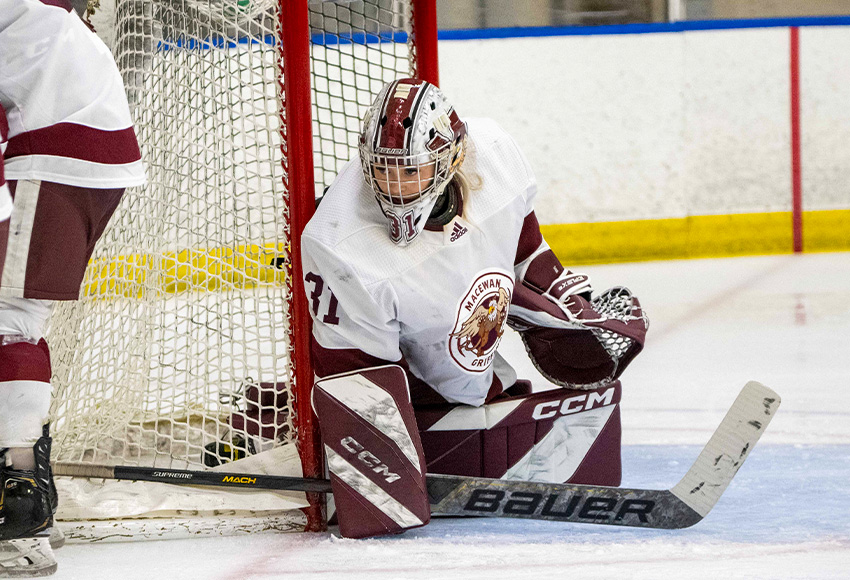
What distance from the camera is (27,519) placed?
1.63m

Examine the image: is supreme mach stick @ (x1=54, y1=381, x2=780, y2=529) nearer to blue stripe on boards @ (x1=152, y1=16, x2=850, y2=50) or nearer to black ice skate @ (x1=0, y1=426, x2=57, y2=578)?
black ice skate @ (x1=0, y1=426, x2=57, y2=578)

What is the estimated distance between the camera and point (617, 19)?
5.96m

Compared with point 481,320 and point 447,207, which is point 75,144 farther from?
point 481,320

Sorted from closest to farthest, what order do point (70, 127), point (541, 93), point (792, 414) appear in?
point (70, 127) → point (792, 414) → point (541, 93)

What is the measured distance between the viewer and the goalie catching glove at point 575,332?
208cm

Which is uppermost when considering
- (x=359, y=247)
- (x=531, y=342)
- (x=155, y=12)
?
(x=155, y=12)

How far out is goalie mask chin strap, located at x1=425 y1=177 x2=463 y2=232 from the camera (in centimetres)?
186

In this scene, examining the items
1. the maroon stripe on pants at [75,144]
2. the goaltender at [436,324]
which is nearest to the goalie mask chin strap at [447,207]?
the goaltender at [436,324]

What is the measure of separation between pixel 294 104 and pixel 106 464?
2.44 ft

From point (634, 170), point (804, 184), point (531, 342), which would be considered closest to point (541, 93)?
point (634, 170)

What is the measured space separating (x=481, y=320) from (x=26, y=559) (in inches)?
32.8

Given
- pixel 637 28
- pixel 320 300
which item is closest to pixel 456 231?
pixel 320 300

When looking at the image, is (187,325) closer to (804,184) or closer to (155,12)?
(155,12)

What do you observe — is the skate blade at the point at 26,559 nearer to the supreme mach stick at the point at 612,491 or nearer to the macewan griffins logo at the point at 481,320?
the supreme mach stick at the point at 612,491
